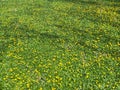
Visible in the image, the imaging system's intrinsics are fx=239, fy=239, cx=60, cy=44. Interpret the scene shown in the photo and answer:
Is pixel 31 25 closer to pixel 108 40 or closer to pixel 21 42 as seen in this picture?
pixel 21 42

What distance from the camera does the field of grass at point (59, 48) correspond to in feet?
45.7

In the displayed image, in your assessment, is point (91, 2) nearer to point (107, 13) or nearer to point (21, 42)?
point (107, 13)

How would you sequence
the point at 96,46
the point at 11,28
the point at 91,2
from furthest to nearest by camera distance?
the point at 91,2, the point at 11,28, the point at 96,46

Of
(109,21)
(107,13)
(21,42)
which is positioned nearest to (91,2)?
(107,13)

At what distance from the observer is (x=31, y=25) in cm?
2223

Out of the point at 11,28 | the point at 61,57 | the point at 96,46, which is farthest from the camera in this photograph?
the point at 11,28

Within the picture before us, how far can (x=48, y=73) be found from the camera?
14.6 metres

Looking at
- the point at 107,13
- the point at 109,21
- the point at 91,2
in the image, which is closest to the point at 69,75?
the point at 109,21

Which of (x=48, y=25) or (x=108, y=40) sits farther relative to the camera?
(x=48, y=25)

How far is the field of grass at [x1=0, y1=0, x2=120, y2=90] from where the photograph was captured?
13930 mm

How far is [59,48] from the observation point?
58.2 feet

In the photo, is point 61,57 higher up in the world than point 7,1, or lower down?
lower down

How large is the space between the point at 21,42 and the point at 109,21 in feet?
31.7

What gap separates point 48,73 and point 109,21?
11.4 meters
